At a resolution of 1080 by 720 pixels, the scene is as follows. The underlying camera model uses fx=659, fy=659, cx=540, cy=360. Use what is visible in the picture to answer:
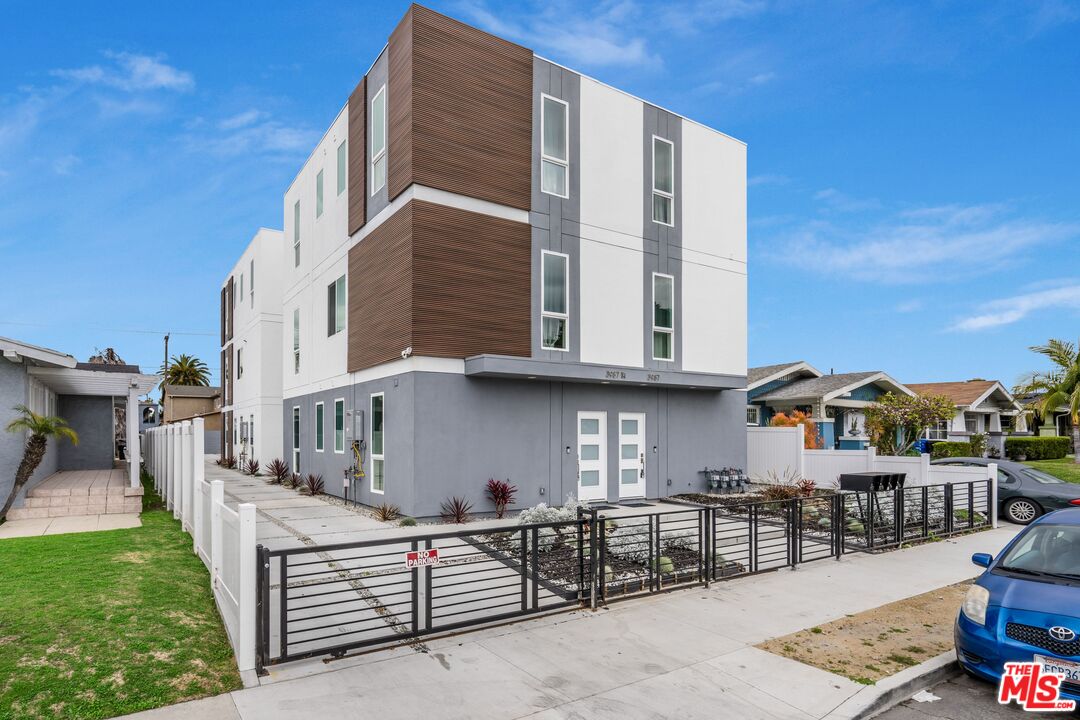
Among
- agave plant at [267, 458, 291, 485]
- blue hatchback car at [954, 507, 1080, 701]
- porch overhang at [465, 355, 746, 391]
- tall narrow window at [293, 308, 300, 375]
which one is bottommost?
agave plant at [267, 458, 291, 485]

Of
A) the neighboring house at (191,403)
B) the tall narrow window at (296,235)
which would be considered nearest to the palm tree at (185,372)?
the neighboring house at (191,403)

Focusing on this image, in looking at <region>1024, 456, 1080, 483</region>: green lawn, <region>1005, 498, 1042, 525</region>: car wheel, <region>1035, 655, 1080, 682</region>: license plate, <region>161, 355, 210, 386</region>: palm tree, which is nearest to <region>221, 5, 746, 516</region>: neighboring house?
<region>1005, 498, 1042, 525</region>: car wheel

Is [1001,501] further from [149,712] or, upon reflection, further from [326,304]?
[326,304]

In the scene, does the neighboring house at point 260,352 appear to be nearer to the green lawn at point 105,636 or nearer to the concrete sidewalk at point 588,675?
the green lawn at point 105,636

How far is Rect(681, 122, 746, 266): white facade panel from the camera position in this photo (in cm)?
1805

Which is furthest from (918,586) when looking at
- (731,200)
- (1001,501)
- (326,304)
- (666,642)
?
(326,304)

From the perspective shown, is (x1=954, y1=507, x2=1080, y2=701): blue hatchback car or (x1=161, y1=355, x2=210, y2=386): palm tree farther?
(x1=161, y1=355, x2=210, y2=386): palm tree

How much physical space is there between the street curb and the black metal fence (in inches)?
104

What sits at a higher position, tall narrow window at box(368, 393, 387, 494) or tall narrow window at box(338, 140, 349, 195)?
tall narrow window at box(338, 140, 349, 195)

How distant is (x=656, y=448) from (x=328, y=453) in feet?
29.0

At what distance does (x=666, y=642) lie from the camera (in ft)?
20.5

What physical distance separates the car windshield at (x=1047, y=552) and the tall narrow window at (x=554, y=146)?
1146 centimetres

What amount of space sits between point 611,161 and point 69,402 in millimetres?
19148

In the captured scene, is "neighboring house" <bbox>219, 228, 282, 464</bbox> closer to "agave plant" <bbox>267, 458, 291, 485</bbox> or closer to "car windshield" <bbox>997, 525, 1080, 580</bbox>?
"agave plant" <bbox>267, 458, 291, 485</bbox>
